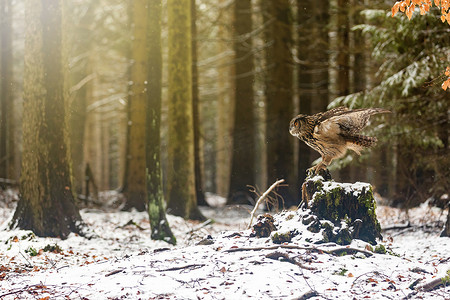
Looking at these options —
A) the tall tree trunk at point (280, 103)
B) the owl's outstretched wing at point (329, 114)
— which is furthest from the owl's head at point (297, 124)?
the tall tree trunk at point (280, 103)

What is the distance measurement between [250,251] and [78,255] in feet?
11.9

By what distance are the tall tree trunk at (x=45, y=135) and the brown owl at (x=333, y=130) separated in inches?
205

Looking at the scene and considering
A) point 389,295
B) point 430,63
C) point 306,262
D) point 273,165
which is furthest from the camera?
point 273,165

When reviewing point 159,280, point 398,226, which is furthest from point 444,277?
point 398,226

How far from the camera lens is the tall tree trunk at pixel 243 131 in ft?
58.6

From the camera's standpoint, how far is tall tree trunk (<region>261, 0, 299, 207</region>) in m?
16.8

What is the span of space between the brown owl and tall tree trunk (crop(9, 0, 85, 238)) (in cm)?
520

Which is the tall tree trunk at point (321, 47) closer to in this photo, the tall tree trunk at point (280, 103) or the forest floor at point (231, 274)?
the tall tree trunk at point (280, 103)

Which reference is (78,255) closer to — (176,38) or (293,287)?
(293,287)

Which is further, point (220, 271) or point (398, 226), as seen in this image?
point (398, 226)

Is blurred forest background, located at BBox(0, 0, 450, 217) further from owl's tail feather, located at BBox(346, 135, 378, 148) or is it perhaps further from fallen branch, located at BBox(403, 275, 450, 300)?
fallen branch, located at BBox(403, 275, 450, 300)

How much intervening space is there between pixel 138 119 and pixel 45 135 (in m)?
5.90

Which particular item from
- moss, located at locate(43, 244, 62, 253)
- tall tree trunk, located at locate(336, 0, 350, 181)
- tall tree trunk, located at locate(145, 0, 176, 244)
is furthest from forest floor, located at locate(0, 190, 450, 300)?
tall tree trunk, located at locate(336, 0, 350, 181)

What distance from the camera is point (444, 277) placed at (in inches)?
235
